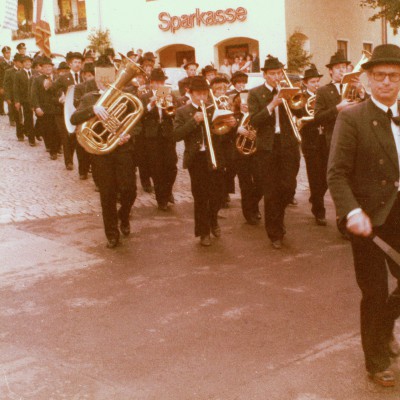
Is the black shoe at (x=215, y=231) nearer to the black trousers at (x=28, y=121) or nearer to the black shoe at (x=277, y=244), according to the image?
the black shoe at (x=277, y=244)

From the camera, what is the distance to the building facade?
27734 mm

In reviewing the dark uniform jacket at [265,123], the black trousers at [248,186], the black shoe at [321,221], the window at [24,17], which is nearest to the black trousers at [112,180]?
the dark uniform jacket at [265,123]

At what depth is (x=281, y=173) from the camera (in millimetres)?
8461

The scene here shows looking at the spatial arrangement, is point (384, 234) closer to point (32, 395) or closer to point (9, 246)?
point (32, 395)

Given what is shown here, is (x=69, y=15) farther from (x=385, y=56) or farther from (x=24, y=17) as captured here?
(x=385, y=56)

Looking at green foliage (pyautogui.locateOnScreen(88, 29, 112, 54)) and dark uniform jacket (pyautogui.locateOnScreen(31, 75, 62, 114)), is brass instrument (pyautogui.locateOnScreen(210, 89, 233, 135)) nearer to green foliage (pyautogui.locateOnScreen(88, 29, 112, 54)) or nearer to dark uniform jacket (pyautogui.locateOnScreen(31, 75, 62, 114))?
dark uniform jacket (pyautogui.locateOnScreen(31, 75, 62, 114))

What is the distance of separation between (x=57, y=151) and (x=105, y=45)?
1608 centimetres

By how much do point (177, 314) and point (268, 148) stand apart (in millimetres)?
2984

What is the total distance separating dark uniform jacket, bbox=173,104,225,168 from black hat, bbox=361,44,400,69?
4.46 m

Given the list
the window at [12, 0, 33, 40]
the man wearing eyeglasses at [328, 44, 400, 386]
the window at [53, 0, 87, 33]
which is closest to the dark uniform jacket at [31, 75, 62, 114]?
the man wearing eyeglasses at [328, 44, 400, 386]

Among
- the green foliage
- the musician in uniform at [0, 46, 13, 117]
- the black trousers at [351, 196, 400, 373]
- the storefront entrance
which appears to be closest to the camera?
the black trousers at [351, 196, 400, 373]

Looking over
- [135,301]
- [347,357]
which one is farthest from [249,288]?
[347,357]

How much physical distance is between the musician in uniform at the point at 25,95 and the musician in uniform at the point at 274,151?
34.1ft

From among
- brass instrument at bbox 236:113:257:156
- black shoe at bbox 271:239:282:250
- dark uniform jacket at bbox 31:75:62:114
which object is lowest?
black shoe at bbox 271:239:282:250
